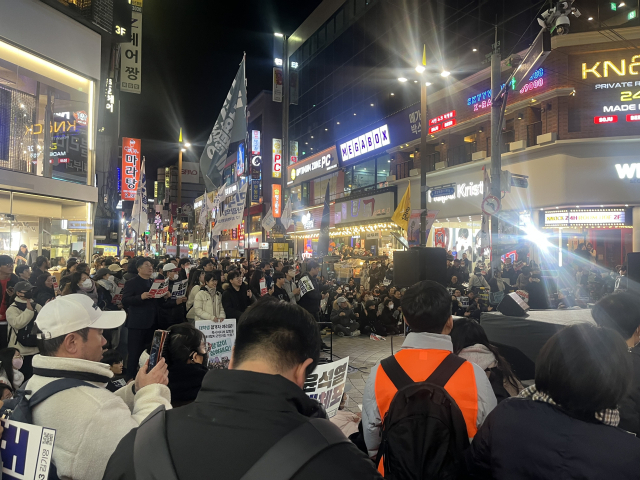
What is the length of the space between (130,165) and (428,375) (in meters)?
37.3

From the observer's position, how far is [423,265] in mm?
8375

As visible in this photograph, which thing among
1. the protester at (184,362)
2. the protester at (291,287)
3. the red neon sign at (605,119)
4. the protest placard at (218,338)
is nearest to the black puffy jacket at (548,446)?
the protester at (184,362)

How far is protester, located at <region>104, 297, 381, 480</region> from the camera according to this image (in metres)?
1.24

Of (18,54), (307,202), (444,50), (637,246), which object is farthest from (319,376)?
(307,202)

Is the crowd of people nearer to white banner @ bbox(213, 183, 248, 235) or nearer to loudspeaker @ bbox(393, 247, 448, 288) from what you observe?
loudspeaker @ bbox(393, 247, 448, 288)

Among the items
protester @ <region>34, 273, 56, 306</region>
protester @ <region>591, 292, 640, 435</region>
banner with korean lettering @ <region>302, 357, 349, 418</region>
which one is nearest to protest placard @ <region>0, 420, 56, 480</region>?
banner with korean lettering @ <region>302, 357, 349, 418</region>

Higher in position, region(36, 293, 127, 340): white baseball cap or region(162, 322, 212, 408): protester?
region(36, 293, 127, 340): white baseball cap

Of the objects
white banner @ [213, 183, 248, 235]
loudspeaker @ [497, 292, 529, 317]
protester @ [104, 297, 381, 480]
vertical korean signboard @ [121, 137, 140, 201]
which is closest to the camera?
protester @ [104, 297, 381, 480]

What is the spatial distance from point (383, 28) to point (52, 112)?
25.2 metres

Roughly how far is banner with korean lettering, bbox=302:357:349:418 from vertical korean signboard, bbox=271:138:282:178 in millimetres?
48787

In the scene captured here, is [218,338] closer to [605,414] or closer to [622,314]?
[622,314]

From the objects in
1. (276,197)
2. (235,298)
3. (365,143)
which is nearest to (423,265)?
(235,298)

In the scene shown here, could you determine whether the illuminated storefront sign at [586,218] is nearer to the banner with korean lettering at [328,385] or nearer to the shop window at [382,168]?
the shop window at [382,168]

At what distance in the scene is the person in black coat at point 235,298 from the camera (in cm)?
874
